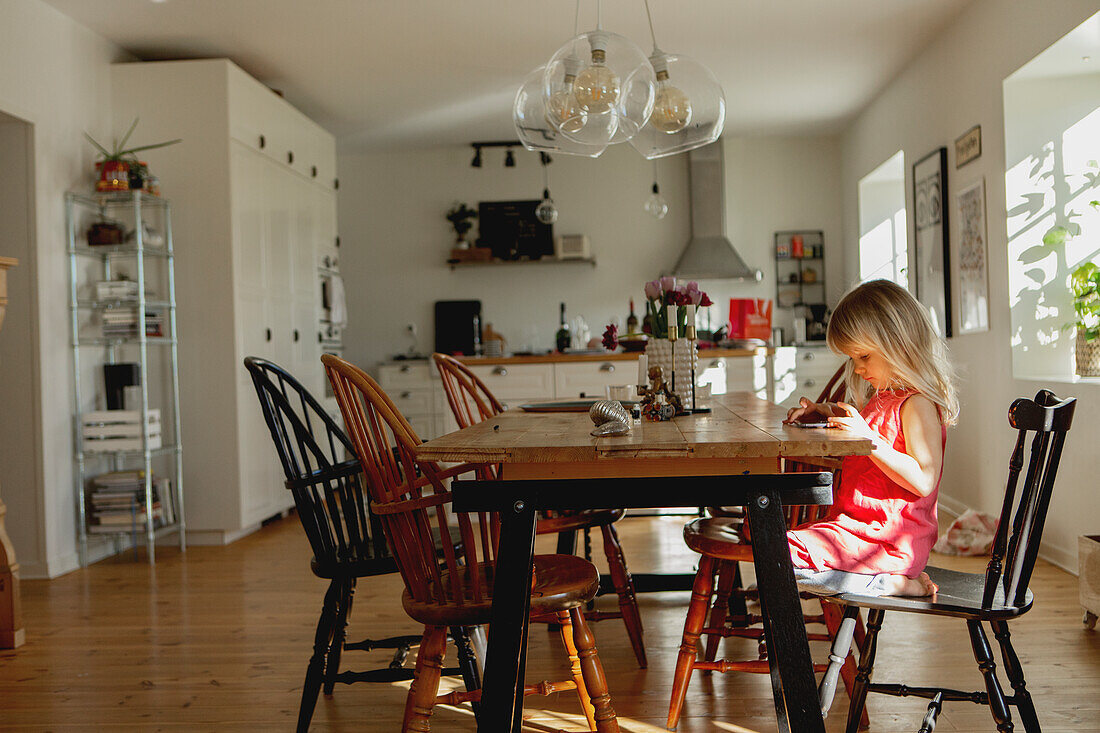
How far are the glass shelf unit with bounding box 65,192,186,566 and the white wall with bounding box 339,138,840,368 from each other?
2881mm

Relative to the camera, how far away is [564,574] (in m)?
1.96

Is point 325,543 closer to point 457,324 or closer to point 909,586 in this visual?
point 909,586

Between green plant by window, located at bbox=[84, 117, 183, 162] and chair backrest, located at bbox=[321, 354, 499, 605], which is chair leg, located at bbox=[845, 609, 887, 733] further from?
green plant by window, located at bbox=[84, 117, 183, 162]

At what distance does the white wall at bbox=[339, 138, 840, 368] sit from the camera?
7363 millimetres

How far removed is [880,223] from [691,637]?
5255 mm

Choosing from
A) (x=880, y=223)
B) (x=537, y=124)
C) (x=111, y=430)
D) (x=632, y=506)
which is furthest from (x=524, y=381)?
(x=632, y=506)

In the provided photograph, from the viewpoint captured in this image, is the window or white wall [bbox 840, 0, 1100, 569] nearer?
white wall [bbox 840, 0, 1100, 569]

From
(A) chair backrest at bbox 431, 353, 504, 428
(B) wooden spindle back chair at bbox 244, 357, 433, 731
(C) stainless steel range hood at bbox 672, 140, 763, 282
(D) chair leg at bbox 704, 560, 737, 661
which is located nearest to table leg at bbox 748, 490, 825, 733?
(D) chair leg at bbox 704, 560, 737, 661

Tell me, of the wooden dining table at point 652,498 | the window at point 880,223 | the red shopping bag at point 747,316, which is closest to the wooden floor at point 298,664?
the wooden dining table at point 652,498

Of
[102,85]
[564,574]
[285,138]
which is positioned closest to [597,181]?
[285,138]

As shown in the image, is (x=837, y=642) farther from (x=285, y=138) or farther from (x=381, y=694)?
(x=285, y=138)

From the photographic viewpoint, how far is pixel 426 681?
5.99 ft

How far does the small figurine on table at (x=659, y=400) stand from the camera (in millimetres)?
2301

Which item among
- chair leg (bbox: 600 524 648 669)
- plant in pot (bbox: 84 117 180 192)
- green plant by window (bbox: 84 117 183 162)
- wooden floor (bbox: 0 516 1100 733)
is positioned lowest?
wooden floor (bbox: 0 516 1100 733)
